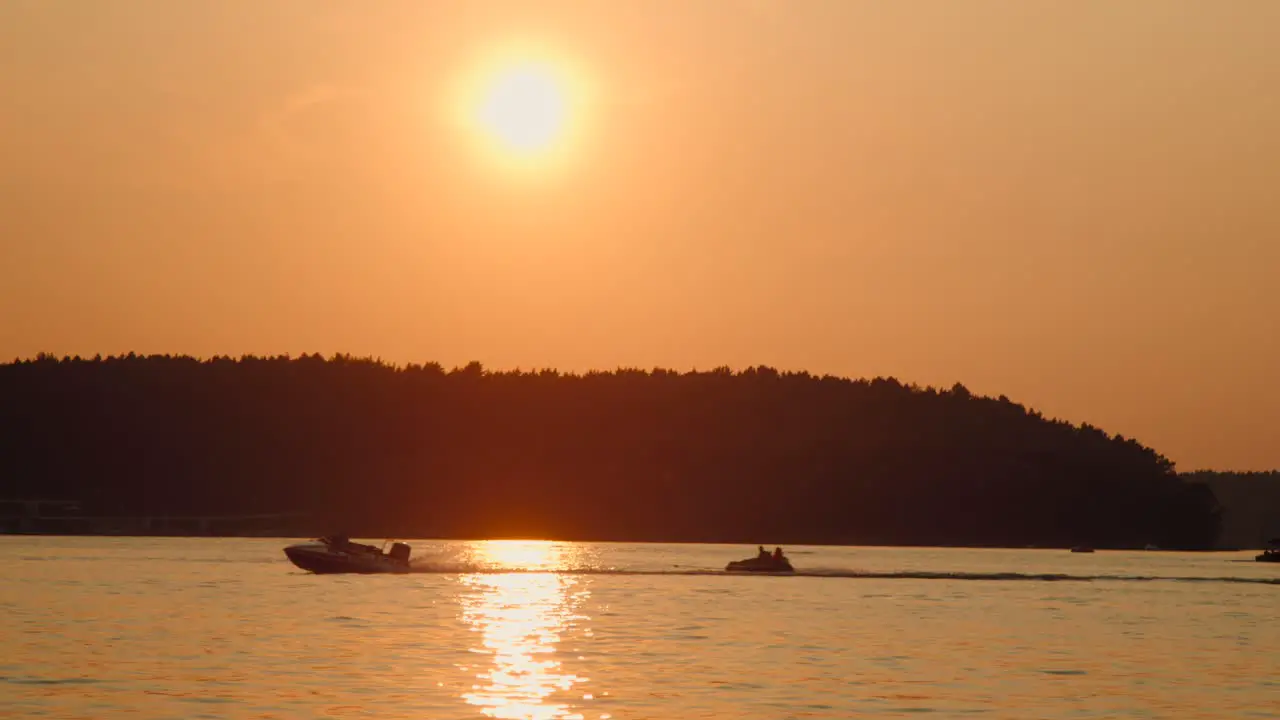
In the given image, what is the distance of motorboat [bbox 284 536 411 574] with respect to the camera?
140875 millimetres

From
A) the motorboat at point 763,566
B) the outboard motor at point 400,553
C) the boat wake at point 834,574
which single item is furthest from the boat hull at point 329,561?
the motorboat at point 763,566

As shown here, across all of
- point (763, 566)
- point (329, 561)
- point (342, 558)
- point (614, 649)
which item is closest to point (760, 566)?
point (763, 566)

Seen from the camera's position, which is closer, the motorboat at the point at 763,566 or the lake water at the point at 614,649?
the lake water at the point at 614,649

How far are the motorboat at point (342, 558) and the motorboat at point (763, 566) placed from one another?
26.1m

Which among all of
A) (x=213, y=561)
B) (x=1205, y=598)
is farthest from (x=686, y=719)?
(x=213, y=561)

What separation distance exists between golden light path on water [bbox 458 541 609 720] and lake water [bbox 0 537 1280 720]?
213mm

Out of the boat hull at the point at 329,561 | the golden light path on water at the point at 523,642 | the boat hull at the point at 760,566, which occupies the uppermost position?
the boat hull at the point at 760,566

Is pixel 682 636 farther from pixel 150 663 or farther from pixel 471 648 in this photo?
pixel 150 663

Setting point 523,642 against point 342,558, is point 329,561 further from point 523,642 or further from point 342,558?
point 523,642

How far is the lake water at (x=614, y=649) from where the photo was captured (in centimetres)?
5650

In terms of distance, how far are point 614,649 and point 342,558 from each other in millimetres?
69794

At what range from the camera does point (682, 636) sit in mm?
81625

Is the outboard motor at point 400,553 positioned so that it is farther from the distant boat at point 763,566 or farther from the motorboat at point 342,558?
the distant boat at point 763,566

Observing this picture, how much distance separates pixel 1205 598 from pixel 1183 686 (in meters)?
67.3
